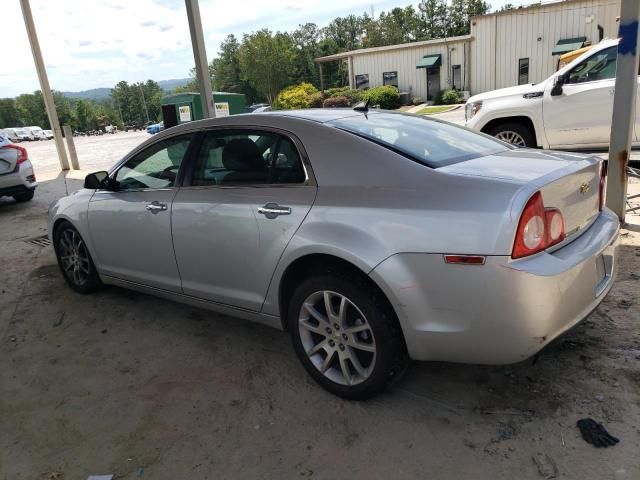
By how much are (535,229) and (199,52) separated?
19.3ft

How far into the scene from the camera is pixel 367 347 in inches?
105

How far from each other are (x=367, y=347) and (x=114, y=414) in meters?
1.48

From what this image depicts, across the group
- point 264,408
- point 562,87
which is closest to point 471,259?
point 264,408

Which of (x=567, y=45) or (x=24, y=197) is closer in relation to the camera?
(x=24, y=197)

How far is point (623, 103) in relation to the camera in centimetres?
488

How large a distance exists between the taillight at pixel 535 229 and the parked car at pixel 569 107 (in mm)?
5269

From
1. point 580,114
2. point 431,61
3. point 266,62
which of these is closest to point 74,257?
point 580,114

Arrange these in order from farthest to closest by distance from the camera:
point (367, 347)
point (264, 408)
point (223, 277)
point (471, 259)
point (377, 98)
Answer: point (377, 98), point (223, 277), point (264, 408), point (367, 347), point (471, 259)

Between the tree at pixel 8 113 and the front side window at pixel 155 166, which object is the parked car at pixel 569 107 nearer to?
the front side window at pixel 155 166

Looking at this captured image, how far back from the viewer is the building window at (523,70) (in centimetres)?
2947

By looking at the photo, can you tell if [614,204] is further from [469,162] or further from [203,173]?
[203,173]

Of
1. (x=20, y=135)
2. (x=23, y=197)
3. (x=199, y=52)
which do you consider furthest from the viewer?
(x=20, y=135)

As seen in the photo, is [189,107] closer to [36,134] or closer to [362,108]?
[362,108]

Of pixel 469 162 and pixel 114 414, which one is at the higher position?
pixel 469 162
